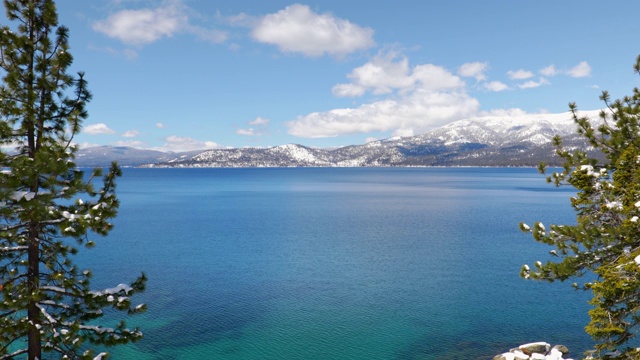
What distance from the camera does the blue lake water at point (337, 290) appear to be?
3100 cm

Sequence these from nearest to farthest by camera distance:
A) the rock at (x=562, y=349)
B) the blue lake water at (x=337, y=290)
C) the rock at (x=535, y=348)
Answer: the rock at (x=535, y=348)
the rock at (x=562, y=349)
the blue lake water at (x=337, y=290)

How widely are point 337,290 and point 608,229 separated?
1320 inches

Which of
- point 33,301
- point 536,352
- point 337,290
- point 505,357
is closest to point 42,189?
point 33,301

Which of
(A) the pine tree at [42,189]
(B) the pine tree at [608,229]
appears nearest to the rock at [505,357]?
(B) the pine tree at [608,229]

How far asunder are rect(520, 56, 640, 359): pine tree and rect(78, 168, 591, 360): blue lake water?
18814mm

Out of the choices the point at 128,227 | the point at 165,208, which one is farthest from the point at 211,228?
the point at 165,208

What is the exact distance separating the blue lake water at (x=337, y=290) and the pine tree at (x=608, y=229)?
18814 mm

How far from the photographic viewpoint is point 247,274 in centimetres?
4972

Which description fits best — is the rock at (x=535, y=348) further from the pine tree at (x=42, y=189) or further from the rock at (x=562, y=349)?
the pine tree at (x=42, y=189)

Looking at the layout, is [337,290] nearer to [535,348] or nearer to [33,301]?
[535,348]

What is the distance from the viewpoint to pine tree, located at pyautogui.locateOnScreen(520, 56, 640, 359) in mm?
11727

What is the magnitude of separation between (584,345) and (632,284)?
1012 inches

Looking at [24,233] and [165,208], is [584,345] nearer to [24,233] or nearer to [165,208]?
[24,233]

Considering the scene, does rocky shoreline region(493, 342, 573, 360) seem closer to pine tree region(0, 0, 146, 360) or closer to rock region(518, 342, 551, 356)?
rock region(518, 342, 551, 356)
